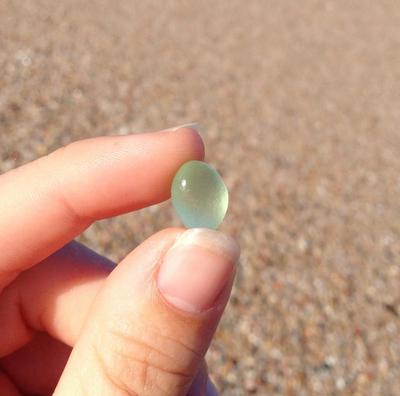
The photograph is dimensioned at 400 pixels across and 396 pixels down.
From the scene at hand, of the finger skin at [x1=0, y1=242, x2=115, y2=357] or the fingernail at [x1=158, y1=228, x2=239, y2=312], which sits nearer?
the fingernail at [x1=158, y1=228, x2=239, y2=312]

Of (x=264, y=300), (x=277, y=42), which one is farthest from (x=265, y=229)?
(x=277, y=42)

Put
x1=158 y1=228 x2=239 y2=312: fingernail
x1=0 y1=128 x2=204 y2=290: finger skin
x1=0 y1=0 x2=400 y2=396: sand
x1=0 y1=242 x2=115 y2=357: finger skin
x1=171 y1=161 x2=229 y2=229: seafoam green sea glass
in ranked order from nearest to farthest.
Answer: x1=158 y1=228 x2=239 y2=312: fingernail, x1=171 y1=161 x2=229 y2=229: seafoam green sea glass, x1=0 y1=128 x2=204 y2=290: finger skin, x1=0 y1=242 x2=115 y2=357: finger skin, x1=0 y1=0 x2=400 y2=396: sand

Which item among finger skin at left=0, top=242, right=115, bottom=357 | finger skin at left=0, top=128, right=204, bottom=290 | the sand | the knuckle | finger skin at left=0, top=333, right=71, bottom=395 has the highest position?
finger skin at left=0, top=128, right=204, bottom=290

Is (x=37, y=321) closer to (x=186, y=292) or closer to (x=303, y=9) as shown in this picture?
(x=186, y=292)

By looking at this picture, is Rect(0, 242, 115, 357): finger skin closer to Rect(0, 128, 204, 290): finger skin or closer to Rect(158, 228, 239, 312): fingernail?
Rect(0, 128, 204, 290): finger skin

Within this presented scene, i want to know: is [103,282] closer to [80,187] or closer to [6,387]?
[80,187]

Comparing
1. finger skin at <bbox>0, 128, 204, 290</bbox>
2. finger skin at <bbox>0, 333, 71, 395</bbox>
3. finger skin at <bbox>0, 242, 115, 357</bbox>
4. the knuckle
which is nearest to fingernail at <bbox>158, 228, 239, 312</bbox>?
the knuckle

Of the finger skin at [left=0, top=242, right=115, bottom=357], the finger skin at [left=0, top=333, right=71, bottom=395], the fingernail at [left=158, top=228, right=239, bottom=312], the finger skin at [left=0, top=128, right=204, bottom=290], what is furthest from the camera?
the finger skin at [left=0, top=333, right=71, bottom=395]

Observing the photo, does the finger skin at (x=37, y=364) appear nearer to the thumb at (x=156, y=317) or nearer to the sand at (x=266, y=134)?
the thumb at (x=156, y=317)
